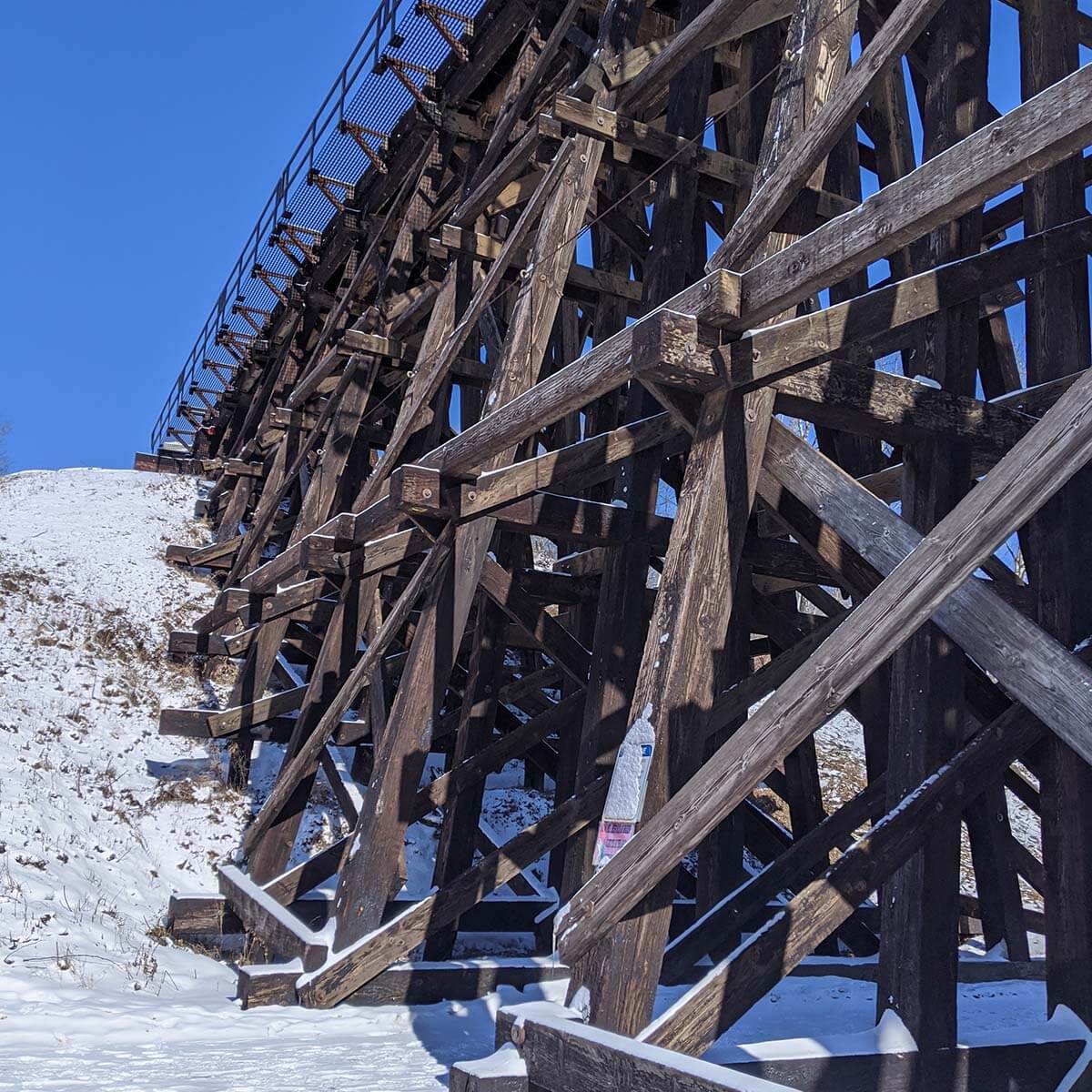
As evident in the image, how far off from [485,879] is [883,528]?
10.1ft

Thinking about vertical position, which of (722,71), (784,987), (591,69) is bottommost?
(784,987)

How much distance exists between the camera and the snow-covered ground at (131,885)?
4.34m

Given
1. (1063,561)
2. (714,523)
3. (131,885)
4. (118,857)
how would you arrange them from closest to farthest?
1. (714,523)
2. (1063,561)
3. (131,885)
4. (118,857)

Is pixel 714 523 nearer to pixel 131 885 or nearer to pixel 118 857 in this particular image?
pixel 131 885

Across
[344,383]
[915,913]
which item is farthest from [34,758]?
[915,913]

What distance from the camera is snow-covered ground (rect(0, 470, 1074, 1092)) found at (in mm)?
4336

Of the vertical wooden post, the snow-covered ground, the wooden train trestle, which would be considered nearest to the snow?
the snow-covered ground

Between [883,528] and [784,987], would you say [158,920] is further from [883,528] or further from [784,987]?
[883,528]

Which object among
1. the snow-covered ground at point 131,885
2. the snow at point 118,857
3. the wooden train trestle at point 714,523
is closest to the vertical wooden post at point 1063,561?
the wooden train trestle at point 714,523

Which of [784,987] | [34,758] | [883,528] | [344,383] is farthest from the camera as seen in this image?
[344,383]

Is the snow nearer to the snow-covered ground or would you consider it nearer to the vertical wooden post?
the snow-covered ground

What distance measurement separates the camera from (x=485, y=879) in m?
5.40

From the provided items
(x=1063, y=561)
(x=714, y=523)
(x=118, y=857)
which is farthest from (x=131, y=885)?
(x=1063, y=561)

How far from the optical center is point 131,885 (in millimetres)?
7141
